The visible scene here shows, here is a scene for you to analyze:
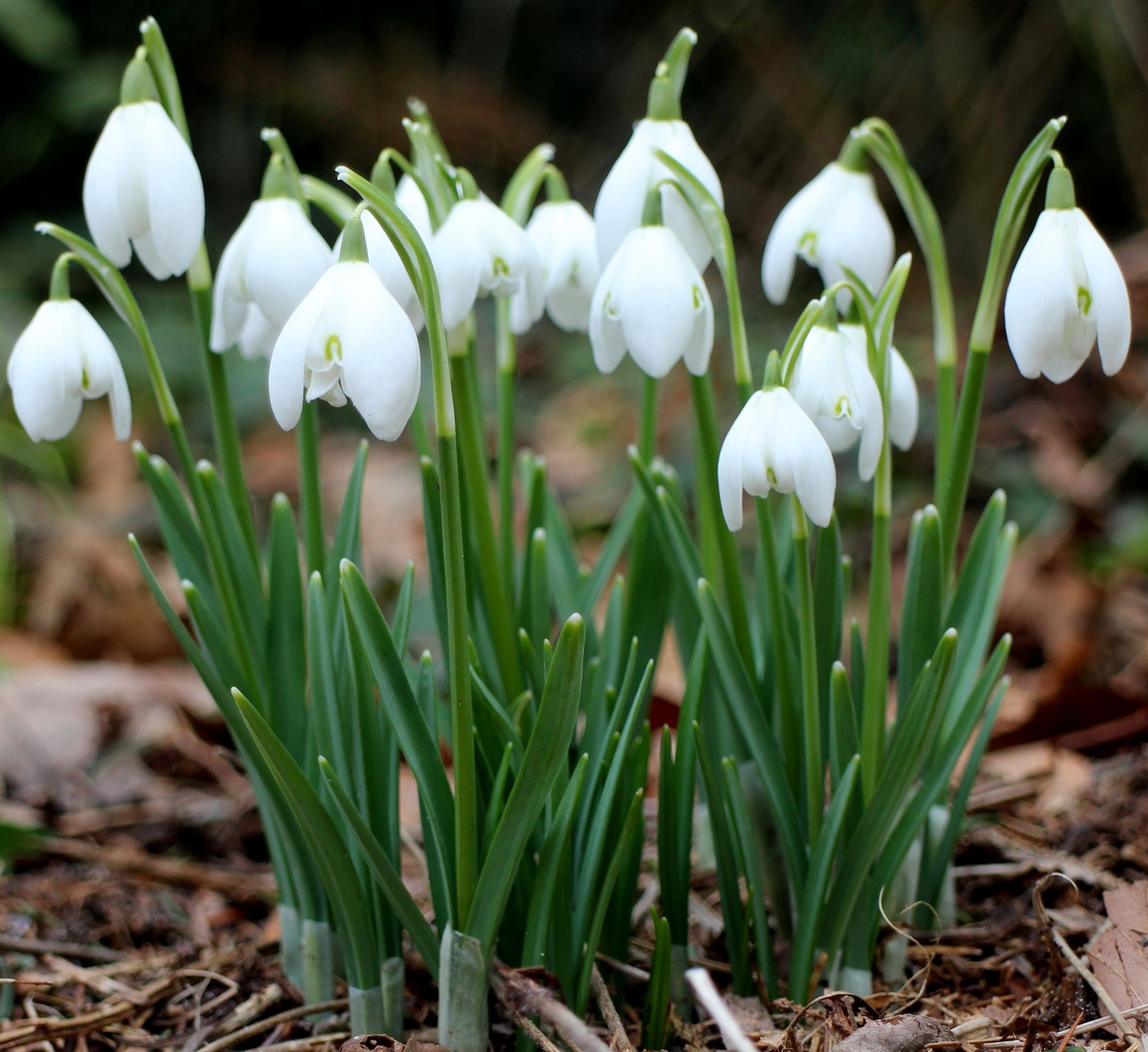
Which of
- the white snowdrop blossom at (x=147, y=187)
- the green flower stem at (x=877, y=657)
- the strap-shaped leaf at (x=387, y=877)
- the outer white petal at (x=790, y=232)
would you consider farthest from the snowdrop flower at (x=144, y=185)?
the green flower stem at (x=877, y=657)

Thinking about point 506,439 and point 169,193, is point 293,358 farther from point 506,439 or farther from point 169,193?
point 506,439

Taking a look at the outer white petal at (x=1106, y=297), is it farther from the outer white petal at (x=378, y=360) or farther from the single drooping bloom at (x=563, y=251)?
the outer white petal at (x=378, y=360)

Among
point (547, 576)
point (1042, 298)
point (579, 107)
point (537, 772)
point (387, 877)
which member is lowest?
point (387, 877)

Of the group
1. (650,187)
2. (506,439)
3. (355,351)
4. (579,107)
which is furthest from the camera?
(579,107)

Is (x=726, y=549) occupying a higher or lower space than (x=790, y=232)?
lower

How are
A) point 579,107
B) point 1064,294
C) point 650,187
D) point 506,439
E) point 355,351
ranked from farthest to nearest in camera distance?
point 579,107
point 506,439
point 650,187
point 1064,294
point 355,351

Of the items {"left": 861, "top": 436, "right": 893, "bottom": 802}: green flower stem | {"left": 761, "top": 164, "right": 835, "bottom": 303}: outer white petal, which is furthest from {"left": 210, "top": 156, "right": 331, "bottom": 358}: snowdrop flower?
{"left": 861, "top": 436, "right": 893, "bottom": 802}: green flower stem

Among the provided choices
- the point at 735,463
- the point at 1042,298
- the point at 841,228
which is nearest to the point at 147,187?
the point at 735,463
